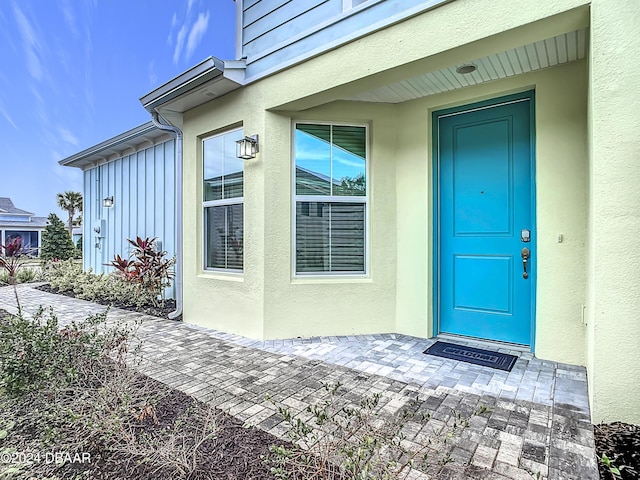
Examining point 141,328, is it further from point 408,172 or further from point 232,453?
point 408,172

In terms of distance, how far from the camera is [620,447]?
6.21ft

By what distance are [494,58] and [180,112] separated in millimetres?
4129

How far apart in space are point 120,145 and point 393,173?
6.89 m

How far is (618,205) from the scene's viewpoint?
6.82 ft

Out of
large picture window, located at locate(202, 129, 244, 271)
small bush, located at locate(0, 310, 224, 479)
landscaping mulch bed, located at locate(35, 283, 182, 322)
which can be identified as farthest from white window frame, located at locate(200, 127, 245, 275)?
small bush, located at locate(0, 310, 224, 479)

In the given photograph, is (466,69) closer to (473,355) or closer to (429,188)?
(429,188)

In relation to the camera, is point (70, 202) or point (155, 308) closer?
point (155, 308)

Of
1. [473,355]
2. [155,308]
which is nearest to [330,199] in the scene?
[473,355]

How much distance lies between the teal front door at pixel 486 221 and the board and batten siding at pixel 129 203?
5.29 metres

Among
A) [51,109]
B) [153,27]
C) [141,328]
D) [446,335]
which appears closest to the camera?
[446,335]

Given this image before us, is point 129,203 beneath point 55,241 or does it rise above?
above

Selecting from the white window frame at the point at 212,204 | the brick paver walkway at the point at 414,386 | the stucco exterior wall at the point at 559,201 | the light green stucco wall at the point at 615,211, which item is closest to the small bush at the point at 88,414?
the brick paver walkway at the point at 414,386

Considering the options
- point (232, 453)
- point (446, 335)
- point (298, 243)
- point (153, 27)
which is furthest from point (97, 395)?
point (153, 27)

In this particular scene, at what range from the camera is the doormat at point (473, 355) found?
319cm
